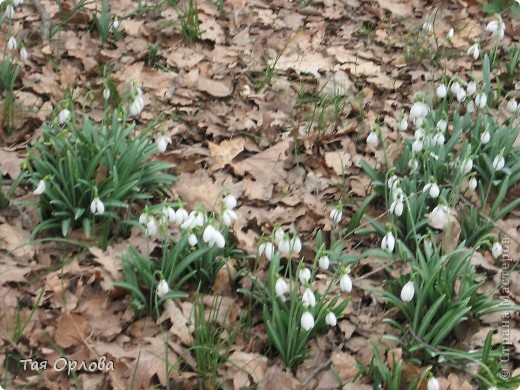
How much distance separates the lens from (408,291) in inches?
112

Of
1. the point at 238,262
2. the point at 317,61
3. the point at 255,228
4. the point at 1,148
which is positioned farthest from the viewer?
the point at 317,61

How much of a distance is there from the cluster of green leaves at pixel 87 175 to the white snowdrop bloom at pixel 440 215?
140 cm

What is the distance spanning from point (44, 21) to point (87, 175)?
6.51ft

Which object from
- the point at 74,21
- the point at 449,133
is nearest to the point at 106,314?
the point at 449,133

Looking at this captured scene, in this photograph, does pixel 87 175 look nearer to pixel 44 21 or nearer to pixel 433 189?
pixel 433 189

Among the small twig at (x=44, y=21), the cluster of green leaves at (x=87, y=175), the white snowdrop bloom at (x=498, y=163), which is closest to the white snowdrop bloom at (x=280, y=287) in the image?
the cluster of green leaves at (x=87, y=175)

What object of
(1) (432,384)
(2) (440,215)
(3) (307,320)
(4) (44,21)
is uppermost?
(4) (44,21)

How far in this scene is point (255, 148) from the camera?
4215 mm

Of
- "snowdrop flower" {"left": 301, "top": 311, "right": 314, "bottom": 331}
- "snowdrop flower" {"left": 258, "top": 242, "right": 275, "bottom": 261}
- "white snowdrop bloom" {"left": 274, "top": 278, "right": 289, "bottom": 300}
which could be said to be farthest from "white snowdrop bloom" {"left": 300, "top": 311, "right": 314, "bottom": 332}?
"snowdrop flower" {"left": 258, "top": 242, "right": 275, "bottom": 261}

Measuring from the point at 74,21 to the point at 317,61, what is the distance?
176 centimetres

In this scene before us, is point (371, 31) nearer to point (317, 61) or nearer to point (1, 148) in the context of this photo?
point (317, 61)

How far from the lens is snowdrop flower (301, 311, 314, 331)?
8.82ft

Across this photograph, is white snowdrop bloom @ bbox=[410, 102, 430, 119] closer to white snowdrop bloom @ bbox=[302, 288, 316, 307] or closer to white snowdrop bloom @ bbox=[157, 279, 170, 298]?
white snowdrop bloom @ bbox=[302, 288, 316, 307]

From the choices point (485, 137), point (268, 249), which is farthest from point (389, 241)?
point (485, 137)
